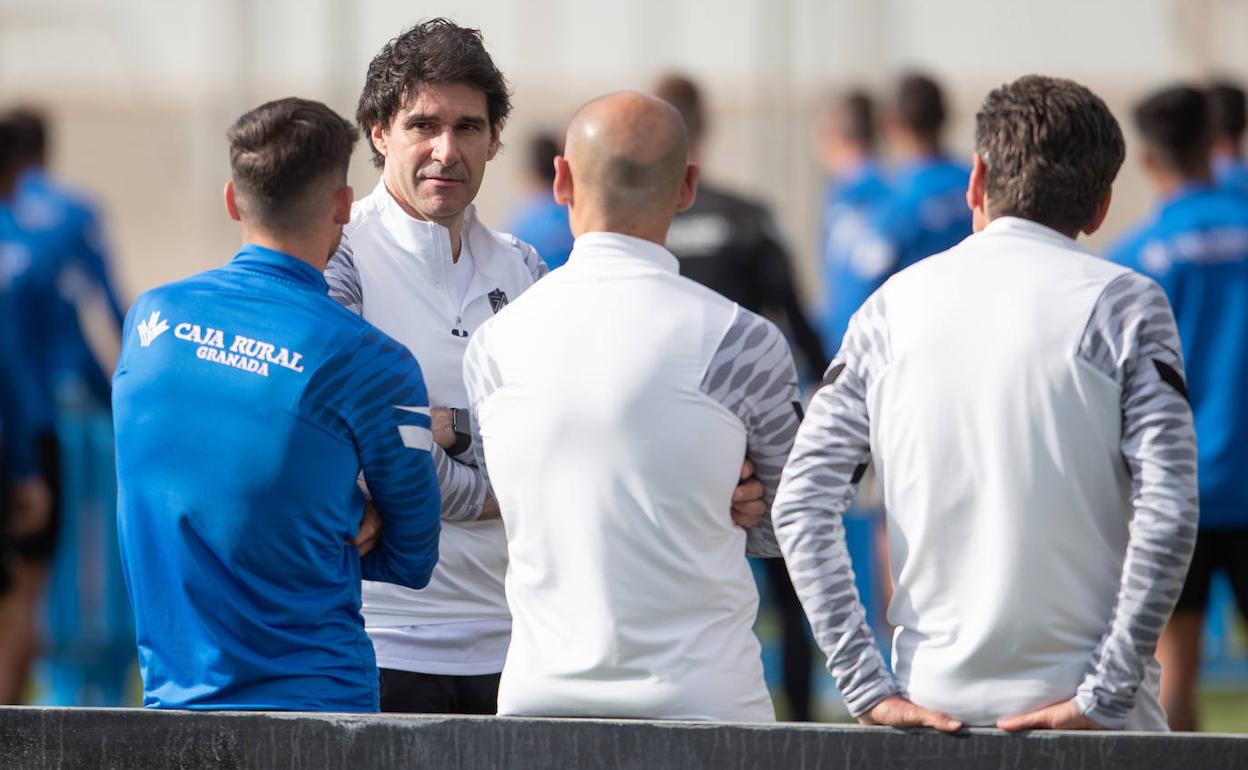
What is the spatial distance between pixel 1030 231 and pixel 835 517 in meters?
0.52

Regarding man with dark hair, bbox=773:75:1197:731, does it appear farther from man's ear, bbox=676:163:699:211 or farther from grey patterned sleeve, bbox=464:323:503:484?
grey patterned sleeve, bbox=464:323:503:484

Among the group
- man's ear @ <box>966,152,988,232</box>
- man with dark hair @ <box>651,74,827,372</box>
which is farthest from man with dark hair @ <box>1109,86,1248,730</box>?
man's ear @ <box>966,152,988,232</box>

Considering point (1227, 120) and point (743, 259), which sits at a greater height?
point (1227, 120)

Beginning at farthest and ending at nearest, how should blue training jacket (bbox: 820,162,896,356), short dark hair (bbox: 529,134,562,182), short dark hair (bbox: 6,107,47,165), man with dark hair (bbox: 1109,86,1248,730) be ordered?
1. short dark hair (bbox: 529,134,562,182)
2. blue training jacket (bbox: 820,162,896,356)
3. short dark hair (bbox: 6,107,47,165)
4. man with dark hair (bbox: 1109,86,1248,730)

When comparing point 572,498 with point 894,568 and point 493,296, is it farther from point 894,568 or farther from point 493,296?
point 493,296

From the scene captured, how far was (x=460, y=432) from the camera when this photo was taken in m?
3.20

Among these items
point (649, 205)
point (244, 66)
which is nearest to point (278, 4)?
point (244, 66)

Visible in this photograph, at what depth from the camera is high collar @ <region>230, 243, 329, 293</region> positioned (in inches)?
116

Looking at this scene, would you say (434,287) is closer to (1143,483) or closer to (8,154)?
(1143,483)

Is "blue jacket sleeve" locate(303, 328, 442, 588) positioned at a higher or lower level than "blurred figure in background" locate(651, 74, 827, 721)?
lower

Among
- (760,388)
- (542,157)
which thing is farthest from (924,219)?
Answer: (760,388)

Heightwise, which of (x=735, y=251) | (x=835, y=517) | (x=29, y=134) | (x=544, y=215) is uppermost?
(x=29, y=134)

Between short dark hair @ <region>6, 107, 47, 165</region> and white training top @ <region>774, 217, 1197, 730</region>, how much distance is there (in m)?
5.60

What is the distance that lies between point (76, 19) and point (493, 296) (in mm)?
12365
